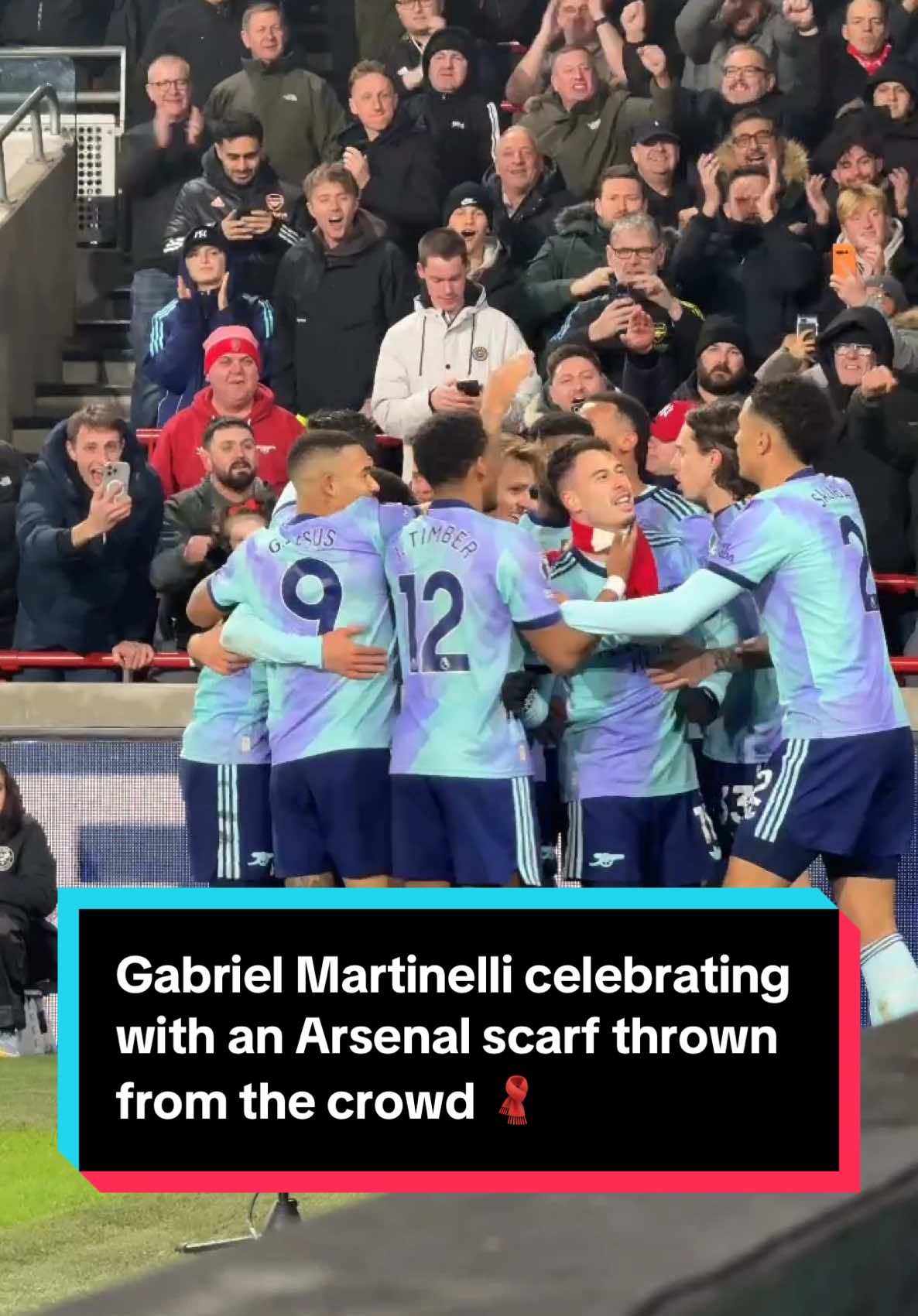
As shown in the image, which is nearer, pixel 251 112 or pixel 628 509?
pixel 628 509

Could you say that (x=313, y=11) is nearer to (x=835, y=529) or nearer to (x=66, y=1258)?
(x=835, y=529)

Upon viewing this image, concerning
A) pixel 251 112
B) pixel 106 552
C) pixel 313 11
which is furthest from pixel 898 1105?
pixel 313 11

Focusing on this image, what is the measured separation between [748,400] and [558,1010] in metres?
3.08

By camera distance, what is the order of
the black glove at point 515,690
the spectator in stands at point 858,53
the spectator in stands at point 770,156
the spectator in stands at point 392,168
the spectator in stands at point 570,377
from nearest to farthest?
1. the black glove at point 515,690
2. the spectator in stands at point 570,377
3. the spectator in stands at point 770,156
4. the spectator in stands at point 392,168
5. the spectator in stands at point 858,53

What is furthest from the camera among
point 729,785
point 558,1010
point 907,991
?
point 729,785

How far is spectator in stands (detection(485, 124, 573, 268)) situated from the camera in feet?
37.9

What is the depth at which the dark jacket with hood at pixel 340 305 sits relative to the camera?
36.3 feet

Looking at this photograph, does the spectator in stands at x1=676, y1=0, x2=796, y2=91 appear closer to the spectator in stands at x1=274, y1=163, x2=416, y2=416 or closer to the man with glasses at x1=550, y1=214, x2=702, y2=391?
the man with glasses at x1=550, y1=214, x2=702, y2=391

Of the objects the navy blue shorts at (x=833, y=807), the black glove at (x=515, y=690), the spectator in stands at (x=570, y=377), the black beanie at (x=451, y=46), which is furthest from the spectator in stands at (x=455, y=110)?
the navy blue shorts at (x=833, y=807)

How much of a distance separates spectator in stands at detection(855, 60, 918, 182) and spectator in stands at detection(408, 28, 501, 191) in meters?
2.07

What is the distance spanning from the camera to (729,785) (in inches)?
280

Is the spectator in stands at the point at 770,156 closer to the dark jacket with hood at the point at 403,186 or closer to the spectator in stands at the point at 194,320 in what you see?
the dark jacket with hood at the point at 403,186

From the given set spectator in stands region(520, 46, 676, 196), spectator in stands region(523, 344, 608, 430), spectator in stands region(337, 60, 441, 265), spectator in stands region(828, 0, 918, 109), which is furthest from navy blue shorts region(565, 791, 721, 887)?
spectator in stands region(828, 0, 918, 109)

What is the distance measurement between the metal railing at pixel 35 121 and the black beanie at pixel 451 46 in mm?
2610
